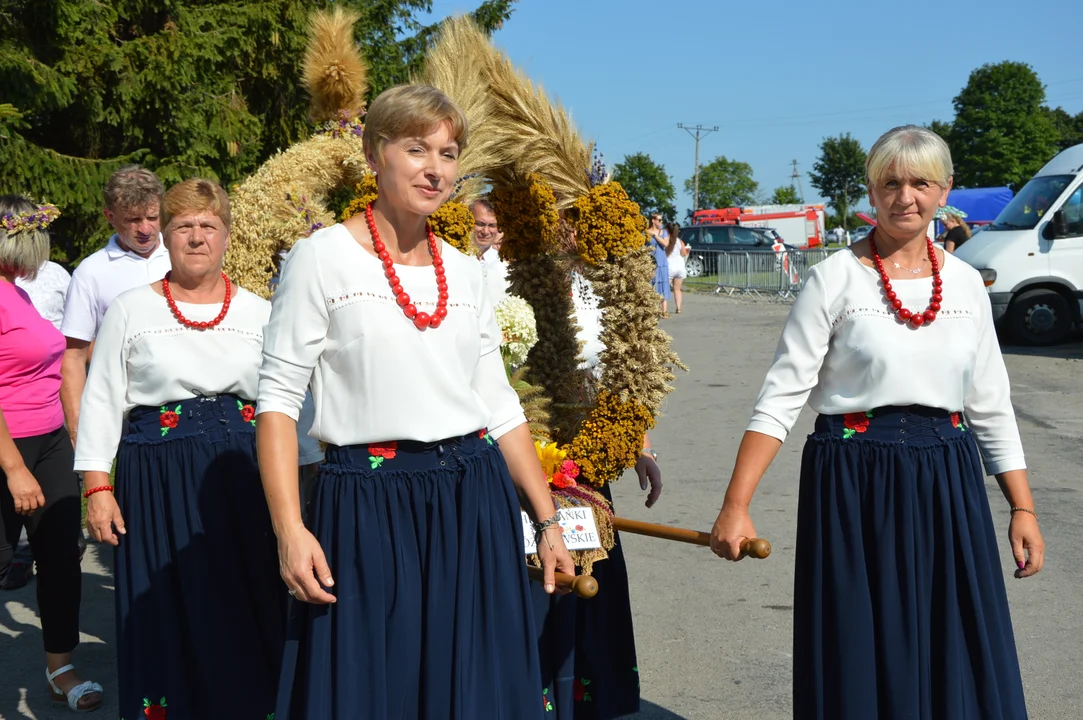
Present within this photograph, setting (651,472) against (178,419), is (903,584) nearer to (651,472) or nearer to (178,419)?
(651,472)

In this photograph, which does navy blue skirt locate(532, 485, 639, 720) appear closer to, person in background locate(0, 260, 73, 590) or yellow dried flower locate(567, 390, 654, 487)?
yellow dried flower locate(567, 390, 654, 487)

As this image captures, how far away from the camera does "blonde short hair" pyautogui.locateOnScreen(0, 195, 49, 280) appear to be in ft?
A: 15.2

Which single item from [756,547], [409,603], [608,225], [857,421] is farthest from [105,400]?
[857,421]

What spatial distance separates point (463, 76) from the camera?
4039mm

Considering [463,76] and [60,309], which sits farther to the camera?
[60,309]

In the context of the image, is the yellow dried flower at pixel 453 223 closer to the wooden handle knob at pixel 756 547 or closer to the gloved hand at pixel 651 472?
the gloved hand at pixel 651 472

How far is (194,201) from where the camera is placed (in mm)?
3830

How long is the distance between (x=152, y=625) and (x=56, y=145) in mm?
9350

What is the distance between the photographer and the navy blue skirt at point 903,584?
2969 mm

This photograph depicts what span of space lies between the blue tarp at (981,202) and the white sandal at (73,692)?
3409 cm

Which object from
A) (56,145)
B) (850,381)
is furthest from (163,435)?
(56,145)

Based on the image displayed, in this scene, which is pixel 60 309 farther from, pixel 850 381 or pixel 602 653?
pixel 850 381

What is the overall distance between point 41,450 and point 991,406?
374 cm

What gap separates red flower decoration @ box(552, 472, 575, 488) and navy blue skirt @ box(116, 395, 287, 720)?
3.42 ft
